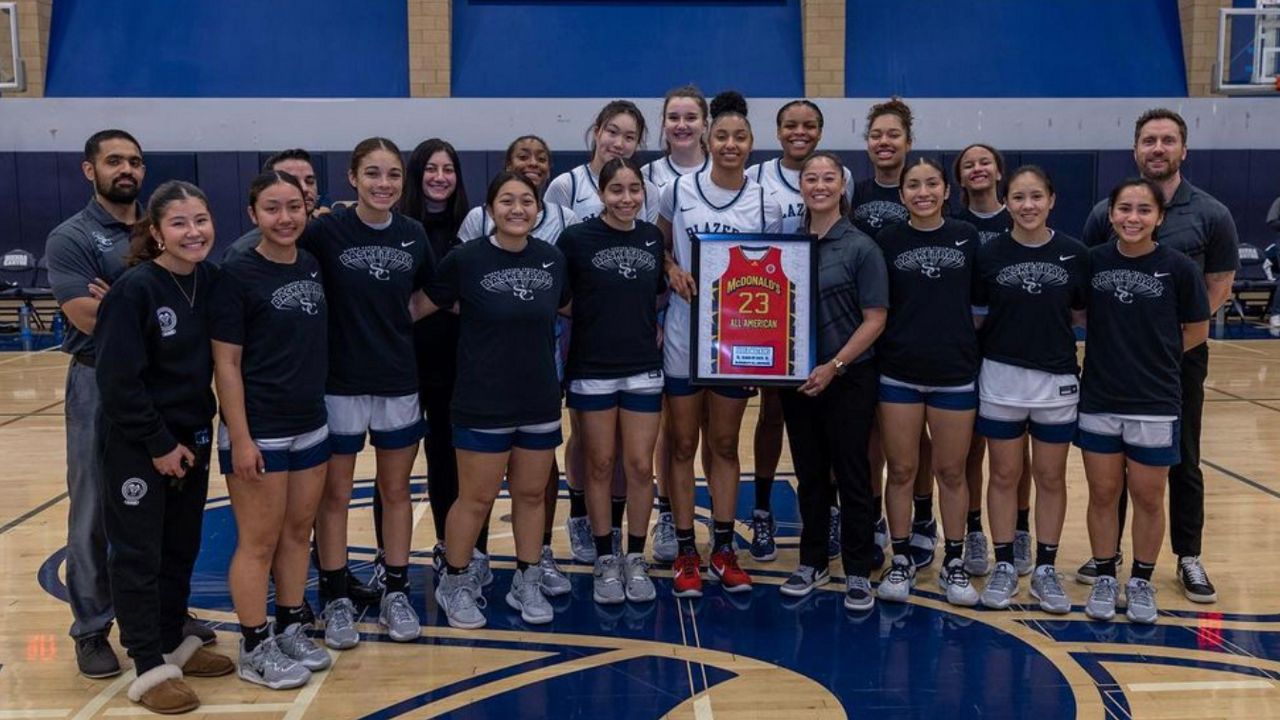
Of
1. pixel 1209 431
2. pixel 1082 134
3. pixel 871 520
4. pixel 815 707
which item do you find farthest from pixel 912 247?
pixel 1082 134

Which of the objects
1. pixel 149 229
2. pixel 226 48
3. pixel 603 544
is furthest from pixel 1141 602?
pixel 226 48

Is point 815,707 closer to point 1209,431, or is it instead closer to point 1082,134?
point 1209,431

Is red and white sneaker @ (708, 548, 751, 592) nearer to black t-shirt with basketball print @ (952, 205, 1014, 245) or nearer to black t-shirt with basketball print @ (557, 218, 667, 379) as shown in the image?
black t-shirt with basketball print @ (557, 218, 667, 379)

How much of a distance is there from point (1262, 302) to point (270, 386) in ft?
47.8

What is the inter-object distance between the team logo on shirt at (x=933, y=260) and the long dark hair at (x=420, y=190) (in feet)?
5.56

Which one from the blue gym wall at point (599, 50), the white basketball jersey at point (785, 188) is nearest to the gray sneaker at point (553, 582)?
the white basketball jersey at point (785, 188)

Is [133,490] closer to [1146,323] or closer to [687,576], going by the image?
[687,576]

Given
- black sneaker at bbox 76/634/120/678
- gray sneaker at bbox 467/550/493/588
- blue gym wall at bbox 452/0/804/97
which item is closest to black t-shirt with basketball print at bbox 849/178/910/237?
gray sneaker at bbox 467/550/493/588

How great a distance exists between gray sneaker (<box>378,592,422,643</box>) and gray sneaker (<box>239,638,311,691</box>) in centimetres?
40

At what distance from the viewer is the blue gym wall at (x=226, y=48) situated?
14055 mm

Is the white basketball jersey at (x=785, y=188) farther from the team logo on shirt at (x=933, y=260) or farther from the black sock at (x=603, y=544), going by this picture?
the black sock at (x=603, y=544)

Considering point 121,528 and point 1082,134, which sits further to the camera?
point 1082,134

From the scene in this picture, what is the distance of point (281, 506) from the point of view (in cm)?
367

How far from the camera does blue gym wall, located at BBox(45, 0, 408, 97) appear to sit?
553 inches
